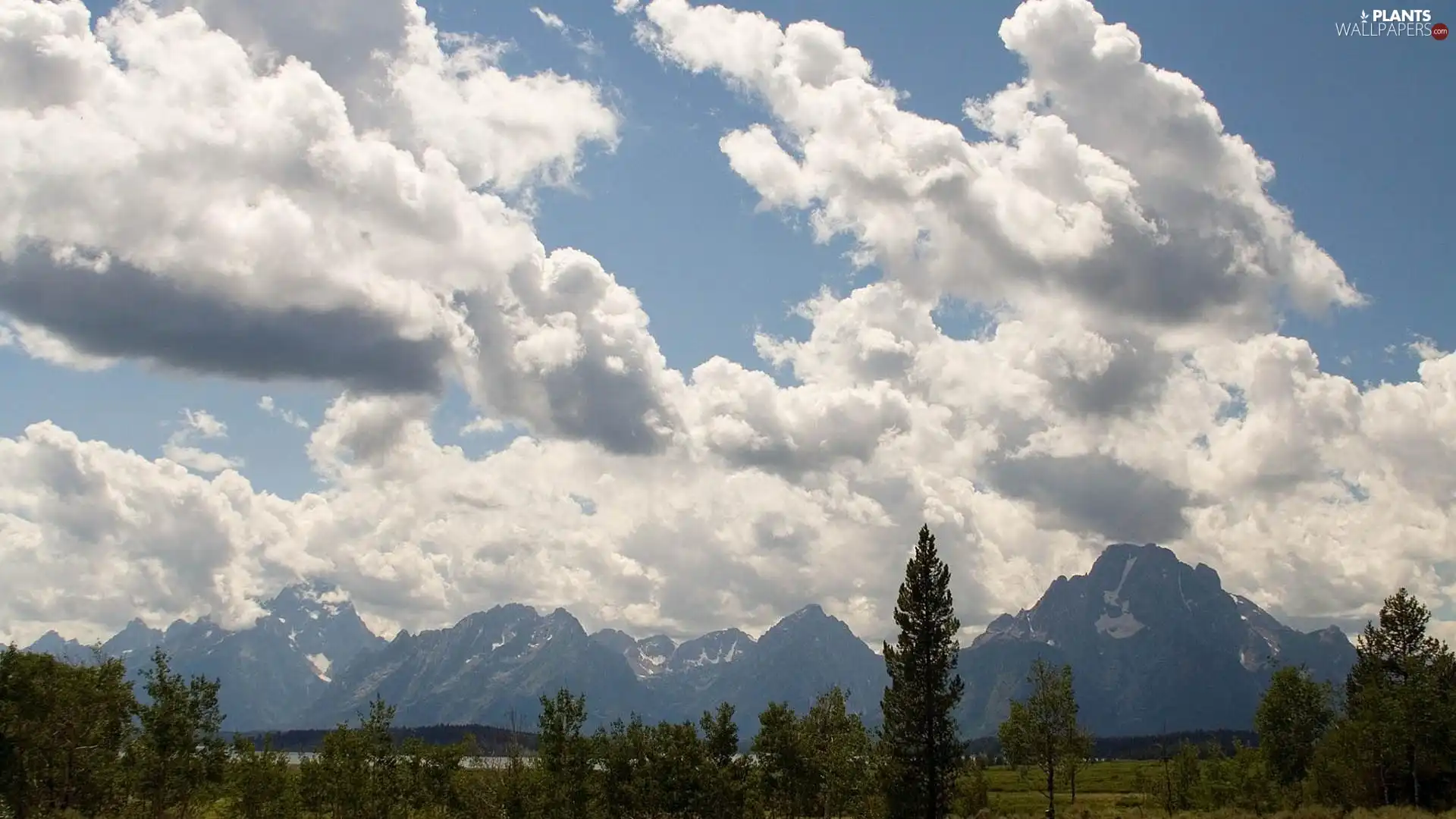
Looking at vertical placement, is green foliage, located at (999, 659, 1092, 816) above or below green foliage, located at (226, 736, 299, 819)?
above

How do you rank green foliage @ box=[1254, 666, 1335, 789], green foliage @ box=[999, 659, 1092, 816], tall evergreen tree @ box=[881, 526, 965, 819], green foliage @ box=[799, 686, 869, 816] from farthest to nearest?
green foliage @ box=[1254, 666, 1335, 789]
green foliage @ box=[999, 659, 1092, 816]
green foliage @ box=[799, 686, 869, 816]
tall evergreen tree @ box=[881, 526, 965, 819]

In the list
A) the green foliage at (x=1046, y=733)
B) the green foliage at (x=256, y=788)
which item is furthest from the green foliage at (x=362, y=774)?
the green foliage at (x=1046, y=733)

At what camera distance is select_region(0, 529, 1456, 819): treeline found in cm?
8131

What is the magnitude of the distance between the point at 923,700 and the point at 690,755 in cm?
2722

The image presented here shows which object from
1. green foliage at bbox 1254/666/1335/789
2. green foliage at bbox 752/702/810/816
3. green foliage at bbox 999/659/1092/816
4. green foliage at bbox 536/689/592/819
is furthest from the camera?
green foliage at bbox 1254/666/1335/789

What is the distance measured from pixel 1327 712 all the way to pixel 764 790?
232 ft

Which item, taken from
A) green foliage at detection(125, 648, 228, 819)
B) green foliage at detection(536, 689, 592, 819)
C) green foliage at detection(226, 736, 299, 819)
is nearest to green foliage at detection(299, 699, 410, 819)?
→ green foliage at detection(226, 736, 299, 819)

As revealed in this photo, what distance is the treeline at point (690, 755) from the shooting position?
81312 mm

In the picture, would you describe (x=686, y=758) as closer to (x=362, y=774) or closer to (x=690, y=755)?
(x=690, y=755)

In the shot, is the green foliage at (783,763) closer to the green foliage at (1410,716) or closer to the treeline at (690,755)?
the treeline at (690,755)

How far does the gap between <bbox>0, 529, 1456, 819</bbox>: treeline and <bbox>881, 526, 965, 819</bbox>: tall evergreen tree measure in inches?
5.3

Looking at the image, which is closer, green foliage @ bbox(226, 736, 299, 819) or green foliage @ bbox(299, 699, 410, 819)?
green foliage @ bbox(299, 699, 410, 819)

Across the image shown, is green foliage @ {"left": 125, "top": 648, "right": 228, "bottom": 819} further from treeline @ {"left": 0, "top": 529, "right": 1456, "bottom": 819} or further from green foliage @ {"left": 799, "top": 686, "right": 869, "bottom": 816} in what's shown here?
green foliage @ {"left": 799, "top": 686, "right": 869, "bottom": 816}

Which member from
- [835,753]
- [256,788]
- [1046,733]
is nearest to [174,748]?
[256,788]
